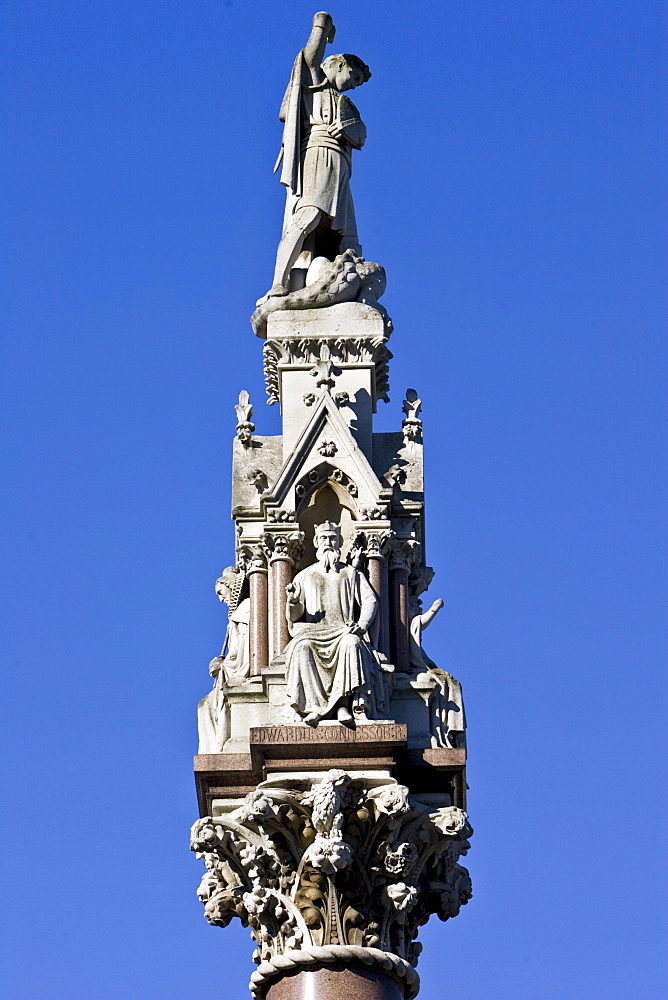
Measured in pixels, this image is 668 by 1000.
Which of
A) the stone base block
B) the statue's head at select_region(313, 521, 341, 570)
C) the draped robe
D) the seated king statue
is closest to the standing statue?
the statue's head at select_region(313, 521, 341, 570)

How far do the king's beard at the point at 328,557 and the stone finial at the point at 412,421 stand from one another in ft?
7.53

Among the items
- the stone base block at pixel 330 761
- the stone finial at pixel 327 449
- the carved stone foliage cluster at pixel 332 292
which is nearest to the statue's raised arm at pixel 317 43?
the carved stone foliage cluster at pixel 332 292

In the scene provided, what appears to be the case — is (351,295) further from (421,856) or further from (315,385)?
(421,856)

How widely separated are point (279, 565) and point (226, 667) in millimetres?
1414

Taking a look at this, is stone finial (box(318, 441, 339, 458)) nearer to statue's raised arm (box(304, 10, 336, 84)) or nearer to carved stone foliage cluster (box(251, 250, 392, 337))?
carved stone foliage cluster (box(251, 250, 392, 337))

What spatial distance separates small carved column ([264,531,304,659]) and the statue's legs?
12.9 ft

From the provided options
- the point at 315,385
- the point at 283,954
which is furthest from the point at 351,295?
the point at 283,954

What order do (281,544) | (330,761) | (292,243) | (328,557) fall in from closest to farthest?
(330,761)
(328,557)
(281,544)
(292,243)

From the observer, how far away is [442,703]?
1221 inches

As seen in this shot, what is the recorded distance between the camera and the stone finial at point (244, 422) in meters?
33.5

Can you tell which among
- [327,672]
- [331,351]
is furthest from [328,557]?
[331,351]

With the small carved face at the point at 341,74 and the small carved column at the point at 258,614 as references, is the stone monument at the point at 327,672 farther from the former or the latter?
the small carved face at the point at 341,74

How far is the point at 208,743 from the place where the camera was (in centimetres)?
3122

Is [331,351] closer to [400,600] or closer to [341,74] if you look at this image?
[400,600]
